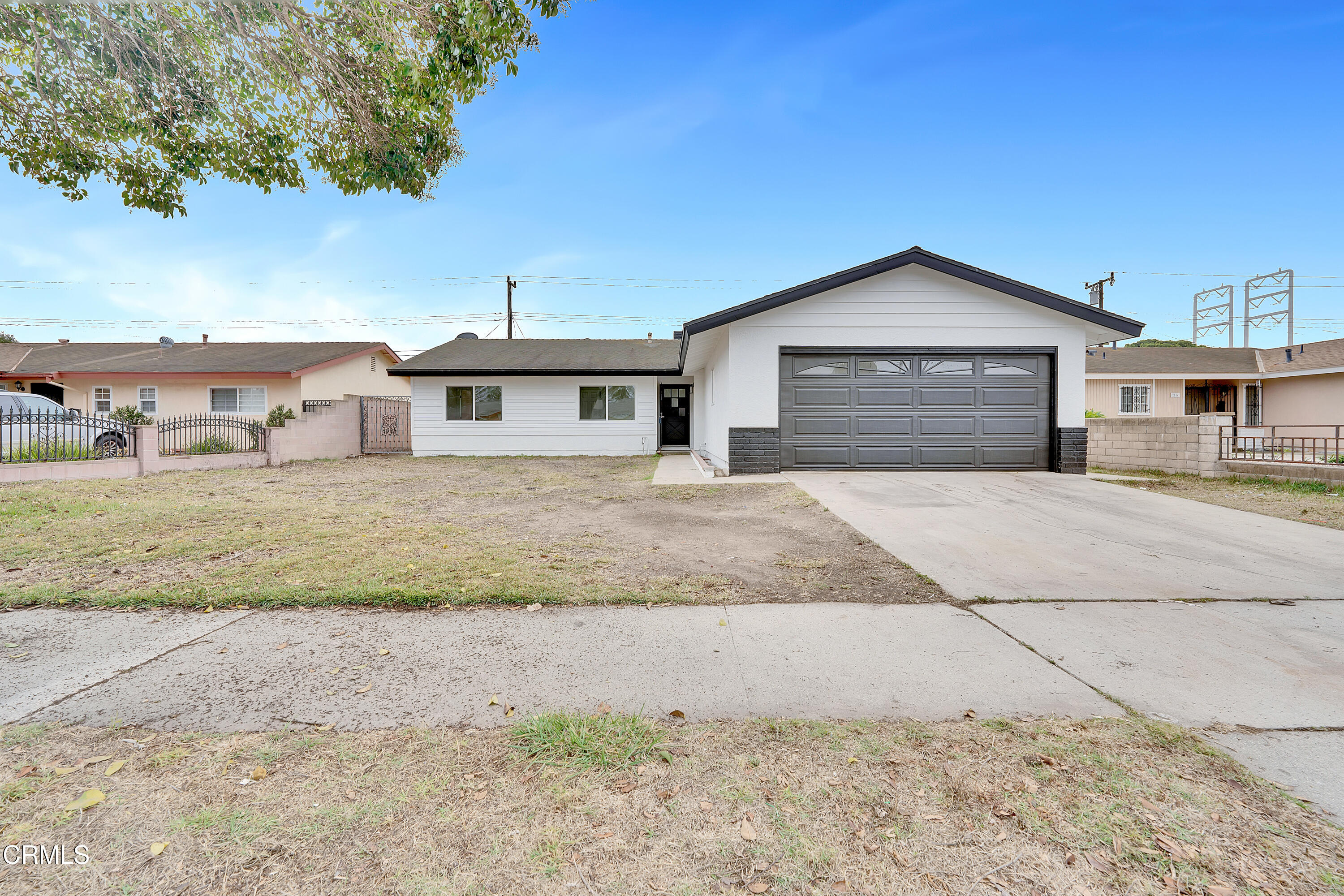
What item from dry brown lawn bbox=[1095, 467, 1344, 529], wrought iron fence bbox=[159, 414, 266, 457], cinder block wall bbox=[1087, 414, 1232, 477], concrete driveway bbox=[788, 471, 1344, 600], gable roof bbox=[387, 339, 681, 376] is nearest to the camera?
concrete driveway bbox=[788, 471, 1344, 600]

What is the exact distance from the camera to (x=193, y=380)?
19422 millimetres

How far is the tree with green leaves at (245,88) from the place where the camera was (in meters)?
4.38

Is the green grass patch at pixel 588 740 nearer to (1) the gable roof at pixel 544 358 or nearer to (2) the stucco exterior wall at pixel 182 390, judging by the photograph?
(1) the gable roof at pixel 544 358

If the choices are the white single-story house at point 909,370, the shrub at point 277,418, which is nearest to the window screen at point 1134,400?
the white single-story house at point 909,370

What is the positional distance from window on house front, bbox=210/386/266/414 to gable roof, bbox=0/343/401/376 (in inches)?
32.4

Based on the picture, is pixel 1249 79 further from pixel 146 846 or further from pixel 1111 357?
pixel 146 846

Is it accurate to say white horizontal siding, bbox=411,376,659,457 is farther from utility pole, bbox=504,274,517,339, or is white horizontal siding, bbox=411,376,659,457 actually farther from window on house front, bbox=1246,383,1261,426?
window on house front, bbox=1246,383,1261,426

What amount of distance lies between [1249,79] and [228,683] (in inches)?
881

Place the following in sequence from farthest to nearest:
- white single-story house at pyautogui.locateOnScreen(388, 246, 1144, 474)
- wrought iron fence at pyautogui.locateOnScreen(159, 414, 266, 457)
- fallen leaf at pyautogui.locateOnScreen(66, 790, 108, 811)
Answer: wrought iron fence at pyautogui.locateOnScreen(159, 414, 266, 457), white single-story house at pyautogui.locateOnScreen(388, 246, 1144, 474), fallen leaf at pyautogui.locateOnScreen(66, 790, 108, 811)

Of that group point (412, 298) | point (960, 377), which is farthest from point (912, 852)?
point (412, 298)

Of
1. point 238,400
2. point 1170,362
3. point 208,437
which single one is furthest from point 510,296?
point 1170,362

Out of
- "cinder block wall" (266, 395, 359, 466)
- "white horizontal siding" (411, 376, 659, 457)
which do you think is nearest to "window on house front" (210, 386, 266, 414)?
"cinder block wall" (266, 395, 359, 466)

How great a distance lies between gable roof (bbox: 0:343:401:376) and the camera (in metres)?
19.2

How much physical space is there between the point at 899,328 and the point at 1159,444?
19.2 ft
